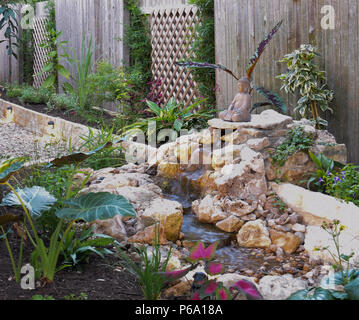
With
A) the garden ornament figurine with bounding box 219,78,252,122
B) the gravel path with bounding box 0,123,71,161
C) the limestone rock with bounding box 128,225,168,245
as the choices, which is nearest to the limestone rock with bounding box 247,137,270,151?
the garden ornament figurine with bounding box 219,78,252,122

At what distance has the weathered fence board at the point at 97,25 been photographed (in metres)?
8.20

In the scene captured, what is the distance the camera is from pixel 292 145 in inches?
177

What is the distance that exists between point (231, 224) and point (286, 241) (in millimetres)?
509

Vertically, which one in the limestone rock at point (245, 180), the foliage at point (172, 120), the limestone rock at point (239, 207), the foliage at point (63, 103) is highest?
the foliage at point (63, 103)

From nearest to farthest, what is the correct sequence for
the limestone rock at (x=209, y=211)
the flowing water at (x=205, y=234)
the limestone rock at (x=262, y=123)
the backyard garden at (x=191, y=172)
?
the backyard garden at (x=191, y=172) → the flowing water at (x=205, y=234) → the limestone rock at (x=209, y=211) → the limestone rock at (x=262, y=123)

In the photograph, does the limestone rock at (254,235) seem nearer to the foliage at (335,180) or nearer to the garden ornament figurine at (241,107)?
the foliage at (335,180)

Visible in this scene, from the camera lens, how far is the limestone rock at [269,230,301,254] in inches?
151

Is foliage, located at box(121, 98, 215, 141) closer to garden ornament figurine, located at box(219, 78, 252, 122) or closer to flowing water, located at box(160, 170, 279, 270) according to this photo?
garden ornament figurine, located at box(219, 78, 252, 122)

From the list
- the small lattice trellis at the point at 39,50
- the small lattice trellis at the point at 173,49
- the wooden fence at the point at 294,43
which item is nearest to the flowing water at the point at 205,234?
the wooden fence at the point at 294,43

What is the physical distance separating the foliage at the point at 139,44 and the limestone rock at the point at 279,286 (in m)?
5.26

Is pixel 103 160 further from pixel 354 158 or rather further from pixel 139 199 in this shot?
pixel 354 158

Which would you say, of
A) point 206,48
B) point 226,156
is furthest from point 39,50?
point 226,156

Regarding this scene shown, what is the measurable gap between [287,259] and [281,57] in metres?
2.82
